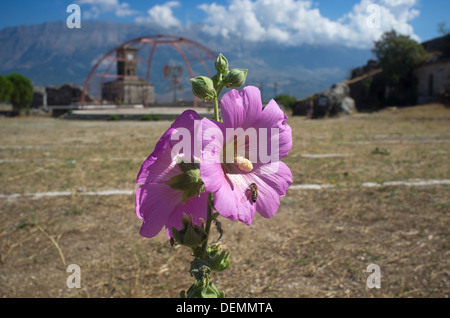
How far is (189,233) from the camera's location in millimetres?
735

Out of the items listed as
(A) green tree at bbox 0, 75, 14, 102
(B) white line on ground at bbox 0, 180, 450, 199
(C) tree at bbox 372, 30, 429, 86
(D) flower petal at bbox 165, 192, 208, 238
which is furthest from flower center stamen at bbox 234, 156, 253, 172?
(C) tree at bbox 372, 30, 429, 86

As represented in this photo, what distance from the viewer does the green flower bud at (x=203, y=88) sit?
2.58 feet

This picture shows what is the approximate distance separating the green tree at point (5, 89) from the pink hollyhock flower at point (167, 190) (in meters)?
24.6

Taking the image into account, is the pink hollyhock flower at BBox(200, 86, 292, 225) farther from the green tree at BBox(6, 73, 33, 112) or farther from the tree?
the tree

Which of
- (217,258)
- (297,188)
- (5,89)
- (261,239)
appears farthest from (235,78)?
(5,89)

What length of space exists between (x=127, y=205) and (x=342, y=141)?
694 cm

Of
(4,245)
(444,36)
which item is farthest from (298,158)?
(444,36)

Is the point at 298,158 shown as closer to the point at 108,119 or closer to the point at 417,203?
the point at 417,203

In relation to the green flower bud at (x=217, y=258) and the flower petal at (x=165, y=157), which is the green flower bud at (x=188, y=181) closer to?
the flower petal at (x=165, y=157)

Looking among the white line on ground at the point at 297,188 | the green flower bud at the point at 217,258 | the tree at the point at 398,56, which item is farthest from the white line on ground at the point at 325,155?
the tree at the point at 398,56

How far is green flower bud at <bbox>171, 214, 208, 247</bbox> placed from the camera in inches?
29.0

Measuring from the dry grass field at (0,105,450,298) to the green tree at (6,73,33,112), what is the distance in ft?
61.5

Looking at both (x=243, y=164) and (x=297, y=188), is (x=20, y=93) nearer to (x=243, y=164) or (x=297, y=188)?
(x=297, y=188)

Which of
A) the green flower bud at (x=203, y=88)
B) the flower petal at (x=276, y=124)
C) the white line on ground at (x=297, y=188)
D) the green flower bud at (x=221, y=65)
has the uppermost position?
the green flower bud at (x=221, y=65)
